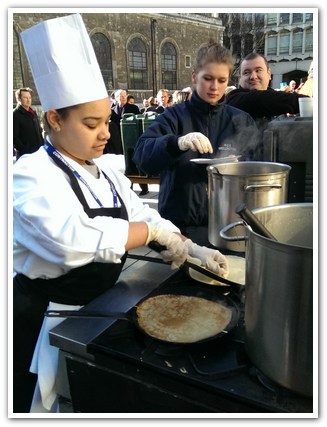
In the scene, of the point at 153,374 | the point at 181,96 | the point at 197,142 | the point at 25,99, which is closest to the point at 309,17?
the point at 197,142

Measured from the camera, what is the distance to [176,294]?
96 cm

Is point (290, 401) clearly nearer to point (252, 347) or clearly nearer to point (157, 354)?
point (252, 347)

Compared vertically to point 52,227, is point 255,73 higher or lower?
higher

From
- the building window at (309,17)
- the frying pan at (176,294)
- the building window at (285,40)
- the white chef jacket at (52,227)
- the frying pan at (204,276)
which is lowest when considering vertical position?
the frying pan at (176,294)

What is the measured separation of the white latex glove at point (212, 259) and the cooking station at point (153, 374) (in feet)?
0.39

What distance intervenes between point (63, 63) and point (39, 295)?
706 mm

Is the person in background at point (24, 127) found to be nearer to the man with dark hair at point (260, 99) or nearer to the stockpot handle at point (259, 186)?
the man with dark hair at point (260, 99)

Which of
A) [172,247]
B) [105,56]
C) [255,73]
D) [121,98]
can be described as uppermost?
[105,56]

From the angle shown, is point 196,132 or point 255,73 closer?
point 196,132

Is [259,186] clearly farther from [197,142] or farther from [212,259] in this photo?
[197,142]

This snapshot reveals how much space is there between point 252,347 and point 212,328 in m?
0.14

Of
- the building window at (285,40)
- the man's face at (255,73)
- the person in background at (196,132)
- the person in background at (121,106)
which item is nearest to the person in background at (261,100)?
the man's face at (255,73)

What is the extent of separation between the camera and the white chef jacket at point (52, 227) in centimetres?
88
